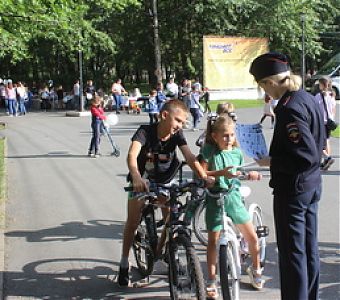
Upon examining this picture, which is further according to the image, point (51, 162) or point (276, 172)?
point (51, 162)

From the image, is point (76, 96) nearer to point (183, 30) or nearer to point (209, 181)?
point (183, 30)

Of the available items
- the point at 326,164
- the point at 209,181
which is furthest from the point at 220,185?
the point at 326,164

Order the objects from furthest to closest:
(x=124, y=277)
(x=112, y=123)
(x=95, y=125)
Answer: (x=95, y=125) < (x=112, y=123) < (x=124, y=277)

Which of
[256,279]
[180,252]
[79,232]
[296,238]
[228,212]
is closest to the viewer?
[296,238]

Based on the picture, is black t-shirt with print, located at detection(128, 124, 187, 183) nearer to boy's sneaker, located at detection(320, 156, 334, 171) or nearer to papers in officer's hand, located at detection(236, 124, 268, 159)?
papers in officer's hand, located at detection(236, 124, 268, 159)

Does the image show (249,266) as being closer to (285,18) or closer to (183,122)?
(183,122)

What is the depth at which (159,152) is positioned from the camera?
175 inches

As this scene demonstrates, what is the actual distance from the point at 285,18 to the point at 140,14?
963 cm

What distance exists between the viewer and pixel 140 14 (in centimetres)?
3612

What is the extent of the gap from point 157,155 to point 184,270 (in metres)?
1.03

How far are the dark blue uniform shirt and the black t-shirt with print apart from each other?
A: 45.3 inches

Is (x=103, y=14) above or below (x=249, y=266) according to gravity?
above

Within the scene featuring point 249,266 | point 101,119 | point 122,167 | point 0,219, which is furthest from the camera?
point 101,119

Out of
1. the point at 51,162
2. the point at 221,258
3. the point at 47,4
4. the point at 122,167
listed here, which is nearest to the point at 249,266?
the point at 221,258
